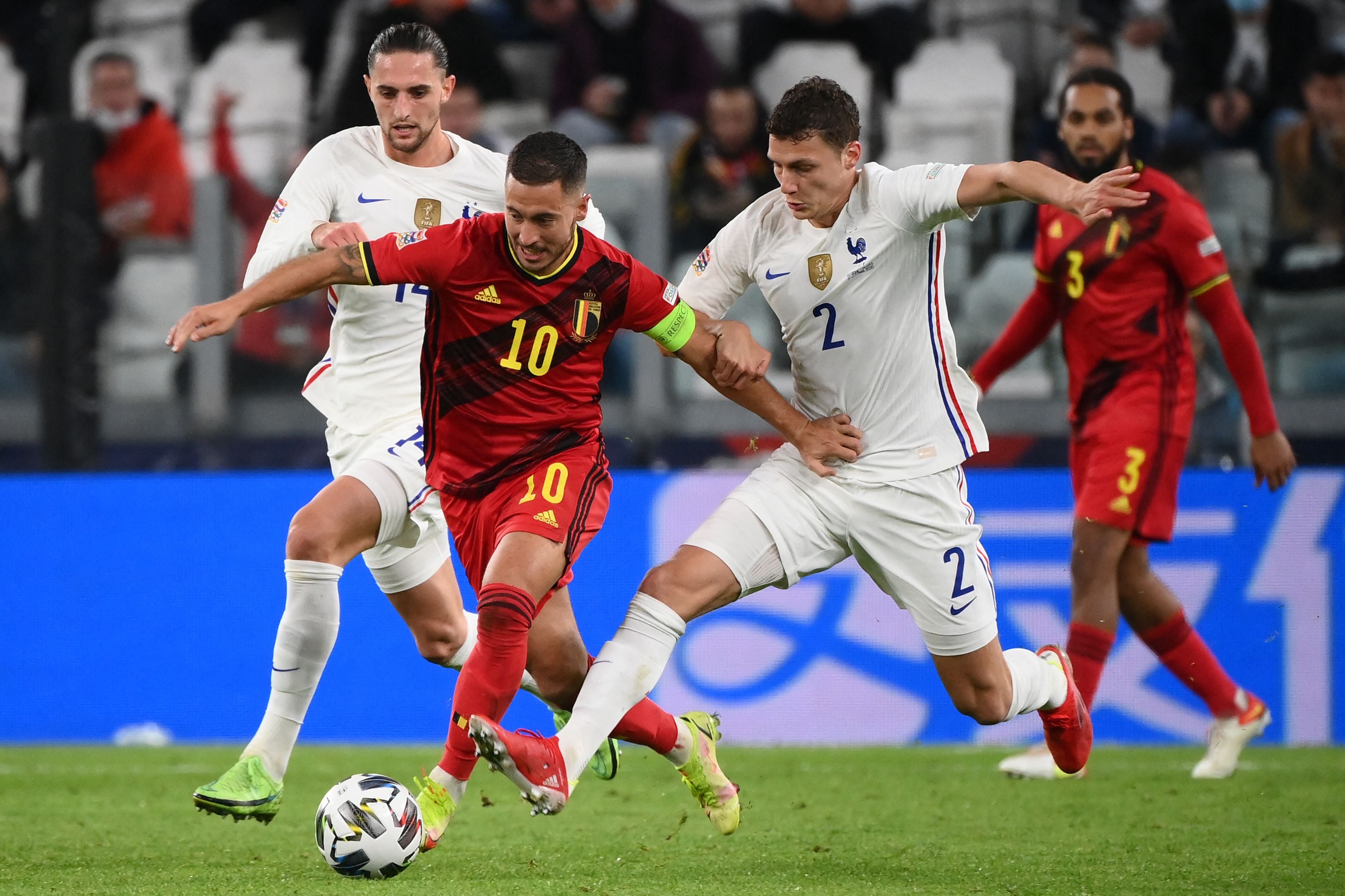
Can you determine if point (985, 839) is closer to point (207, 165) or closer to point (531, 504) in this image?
point (531, 504)

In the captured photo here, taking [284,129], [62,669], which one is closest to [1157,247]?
[62,669]

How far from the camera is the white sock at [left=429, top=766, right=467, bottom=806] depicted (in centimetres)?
429

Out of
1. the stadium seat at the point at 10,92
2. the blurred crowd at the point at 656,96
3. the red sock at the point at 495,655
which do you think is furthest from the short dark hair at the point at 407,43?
the stadium seat at the point at 10,92

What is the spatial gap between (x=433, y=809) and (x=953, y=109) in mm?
6385

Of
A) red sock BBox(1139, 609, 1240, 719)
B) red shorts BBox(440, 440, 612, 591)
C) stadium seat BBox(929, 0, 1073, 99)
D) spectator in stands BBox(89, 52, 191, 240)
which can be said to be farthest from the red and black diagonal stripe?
stadium seat BBox(929, 0, 1073, 99)

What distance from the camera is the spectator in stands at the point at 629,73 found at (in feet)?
32.3

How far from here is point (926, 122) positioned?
957 cm

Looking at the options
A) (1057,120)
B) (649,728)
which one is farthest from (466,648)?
(1057,120)

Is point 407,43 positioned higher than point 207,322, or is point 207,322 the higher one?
point 407,43

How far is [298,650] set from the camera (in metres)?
4.95

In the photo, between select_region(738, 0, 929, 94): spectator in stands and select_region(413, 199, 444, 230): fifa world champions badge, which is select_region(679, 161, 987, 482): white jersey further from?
select_region(738, 0, 929, 94): spectator in stands

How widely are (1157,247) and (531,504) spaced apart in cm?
283

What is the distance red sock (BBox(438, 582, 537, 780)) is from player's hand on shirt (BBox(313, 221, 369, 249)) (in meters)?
1.06

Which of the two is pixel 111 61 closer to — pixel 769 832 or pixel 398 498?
pixel 398 498
